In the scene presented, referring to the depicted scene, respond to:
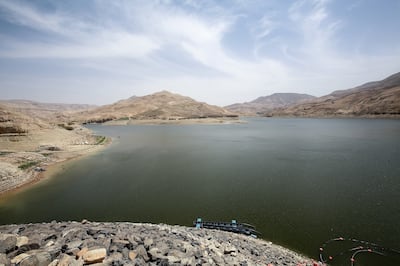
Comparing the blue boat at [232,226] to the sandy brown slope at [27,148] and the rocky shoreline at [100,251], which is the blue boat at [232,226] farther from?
the sandy brown slope at [27,148]

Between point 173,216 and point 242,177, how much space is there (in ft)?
35.6

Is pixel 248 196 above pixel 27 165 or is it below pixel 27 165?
below

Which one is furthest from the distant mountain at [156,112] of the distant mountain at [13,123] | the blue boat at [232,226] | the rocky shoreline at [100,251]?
the rocky shoreline at [100,251]

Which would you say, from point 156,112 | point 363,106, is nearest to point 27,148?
point 156,112

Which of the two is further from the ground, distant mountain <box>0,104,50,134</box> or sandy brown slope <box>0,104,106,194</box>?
distant mountain <box>0,104,50,134</box>

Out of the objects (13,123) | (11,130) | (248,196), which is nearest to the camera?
(248,196)

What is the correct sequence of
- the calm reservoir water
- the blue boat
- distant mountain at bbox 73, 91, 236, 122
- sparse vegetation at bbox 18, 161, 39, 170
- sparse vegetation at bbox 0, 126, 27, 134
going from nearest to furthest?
the blue boat → the calm reservoir water → sparse vegetation at bbox 18, 161, 39, 170 → sparse vegetation at bbox 0, 126, 27, 134 → distant mountain at bbox 73, 91, 236, 122

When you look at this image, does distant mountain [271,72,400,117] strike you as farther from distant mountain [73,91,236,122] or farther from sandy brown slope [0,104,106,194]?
sandy brown slope [0,104,106,194]

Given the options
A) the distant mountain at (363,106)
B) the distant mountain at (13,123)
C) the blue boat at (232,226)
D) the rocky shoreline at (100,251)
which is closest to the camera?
the rocky shoreline at (100,251)

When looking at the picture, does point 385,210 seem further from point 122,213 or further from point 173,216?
point 122,213

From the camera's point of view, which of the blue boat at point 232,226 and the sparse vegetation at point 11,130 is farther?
the sparse vegetation at point 11,130

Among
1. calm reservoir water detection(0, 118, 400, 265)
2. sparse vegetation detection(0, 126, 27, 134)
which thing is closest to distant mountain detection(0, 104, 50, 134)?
sparse vegetation detection(0, 126, 27, 134)

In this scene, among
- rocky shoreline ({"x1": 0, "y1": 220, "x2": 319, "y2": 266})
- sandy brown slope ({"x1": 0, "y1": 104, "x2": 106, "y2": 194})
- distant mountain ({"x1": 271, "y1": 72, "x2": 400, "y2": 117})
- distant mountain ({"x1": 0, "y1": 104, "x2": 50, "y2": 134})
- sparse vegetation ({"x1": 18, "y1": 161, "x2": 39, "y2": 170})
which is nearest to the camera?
rocky shoreline ({"x1": 0, "y1": 220, "x2": 319, "y2": 266})

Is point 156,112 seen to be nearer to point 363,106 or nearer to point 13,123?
point 13,123
